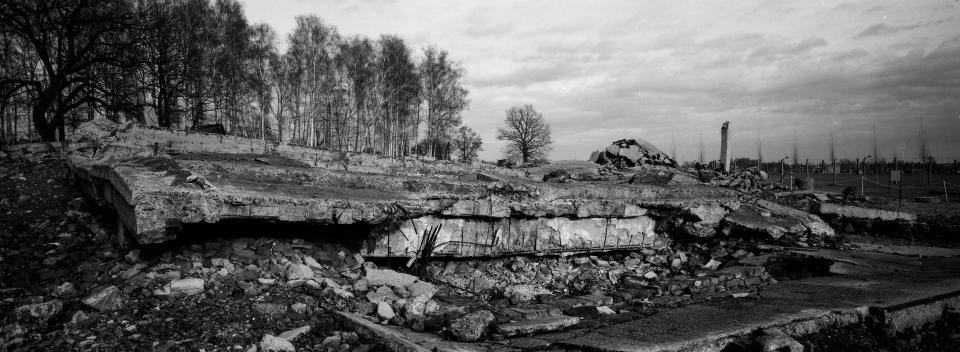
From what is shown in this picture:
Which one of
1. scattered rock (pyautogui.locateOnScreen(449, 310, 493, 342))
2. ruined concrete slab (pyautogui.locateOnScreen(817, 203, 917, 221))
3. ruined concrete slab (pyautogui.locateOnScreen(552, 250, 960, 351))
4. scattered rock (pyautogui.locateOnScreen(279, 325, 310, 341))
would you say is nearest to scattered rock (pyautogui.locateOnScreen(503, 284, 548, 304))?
ruined concrete slab (pyautogui.locateOnScreen(552, 250, 960, 351))

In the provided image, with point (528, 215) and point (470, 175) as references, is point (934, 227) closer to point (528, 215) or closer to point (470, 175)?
point (528, 215)

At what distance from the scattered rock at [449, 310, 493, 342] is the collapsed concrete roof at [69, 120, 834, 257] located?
2296 millimetres

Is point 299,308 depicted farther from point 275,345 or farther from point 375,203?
point 375,203

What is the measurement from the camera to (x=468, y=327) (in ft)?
11.0

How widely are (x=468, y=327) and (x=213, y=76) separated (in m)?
19.0

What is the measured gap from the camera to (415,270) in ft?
19.5

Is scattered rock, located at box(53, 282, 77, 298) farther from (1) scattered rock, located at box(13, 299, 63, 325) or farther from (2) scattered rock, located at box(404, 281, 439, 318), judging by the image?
(2) scattered rock, located at box(404, 281, 439, 318)

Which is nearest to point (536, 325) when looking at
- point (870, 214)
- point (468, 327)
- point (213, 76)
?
point (468, 327)

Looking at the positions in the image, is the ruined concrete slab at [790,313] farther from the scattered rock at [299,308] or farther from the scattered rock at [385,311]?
the scattered rock at [299,308]

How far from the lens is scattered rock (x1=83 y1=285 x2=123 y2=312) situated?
3494 mm

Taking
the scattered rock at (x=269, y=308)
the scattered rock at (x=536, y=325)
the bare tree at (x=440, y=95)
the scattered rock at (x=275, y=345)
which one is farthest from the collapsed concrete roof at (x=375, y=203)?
the bare tree at (x=440, y=95)

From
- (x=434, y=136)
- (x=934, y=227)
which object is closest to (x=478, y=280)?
(x=934, y=227)

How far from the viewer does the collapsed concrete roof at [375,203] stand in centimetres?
453

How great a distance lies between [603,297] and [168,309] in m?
4.18
